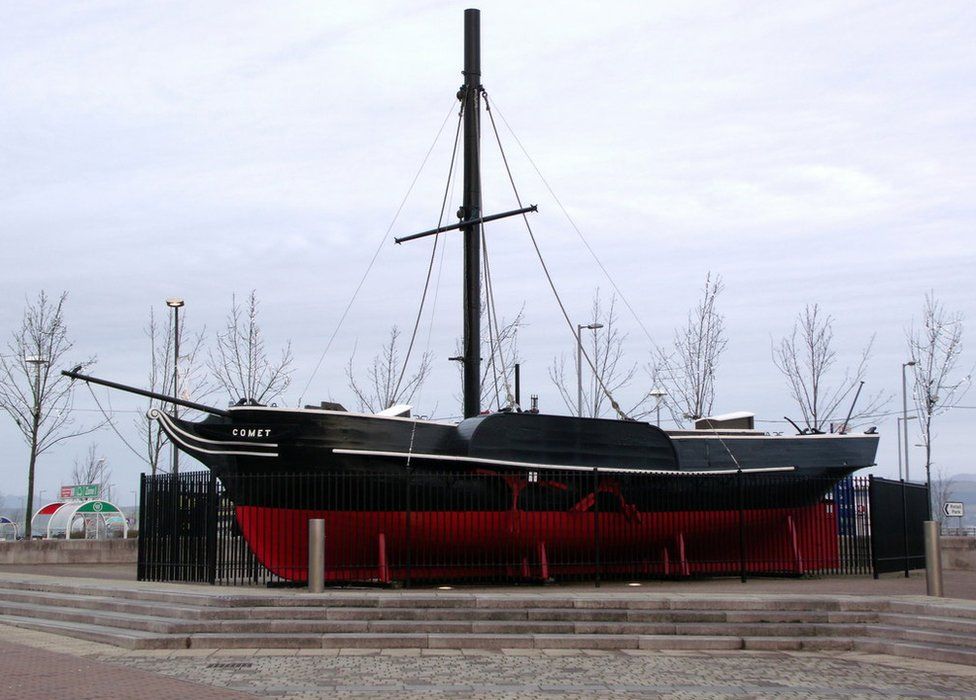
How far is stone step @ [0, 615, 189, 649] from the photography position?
13.9 meters

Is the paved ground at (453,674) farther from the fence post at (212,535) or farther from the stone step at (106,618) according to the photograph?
the fence post at (212,535)

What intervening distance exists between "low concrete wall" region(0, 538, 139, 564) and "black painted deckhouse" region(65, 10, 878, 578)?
10423 mm

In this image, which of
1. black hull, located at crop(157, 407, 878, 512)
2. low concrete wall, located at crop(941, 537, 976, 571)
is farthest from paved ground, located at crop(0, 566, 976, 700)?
low concrete wall, located at crop(941, 537, 976, 571)

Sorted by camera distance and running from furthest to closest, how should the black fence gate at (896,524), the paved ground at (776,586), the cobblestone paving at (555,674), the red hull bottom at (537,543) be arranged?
the black fence gate at (896,524)
the red hull bottom at (537,543)
the paved ground at (776,586)
the cobblestone paving at (555,674)

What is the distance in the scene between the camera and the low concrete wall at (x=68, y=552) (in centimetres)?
2798

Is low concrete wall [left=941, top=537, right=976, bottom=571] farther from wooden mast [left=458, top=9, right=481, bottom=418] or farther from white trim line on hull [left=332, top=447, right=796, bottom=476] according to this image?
wooden mast [left=458, top=9, right=481, bottom=418]

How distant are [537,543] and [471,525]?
1374mm

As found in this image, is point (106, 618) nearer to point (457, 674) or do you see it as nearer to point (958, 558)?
point (457, 674)

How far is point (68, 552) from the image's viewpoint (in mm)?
28344

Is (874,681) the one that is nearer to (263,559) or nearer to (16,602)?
(263,559)

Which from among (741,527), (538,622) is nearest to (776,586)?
(741,527)

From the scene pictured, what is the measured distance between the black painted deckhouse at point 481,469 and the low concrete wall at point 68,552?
10423 mm

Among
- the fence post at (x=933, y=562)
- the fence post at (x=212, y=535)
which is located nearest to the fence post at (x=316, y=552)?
the fence post at (x=212, y=535)

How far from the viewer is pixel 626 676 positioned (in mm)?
11867
